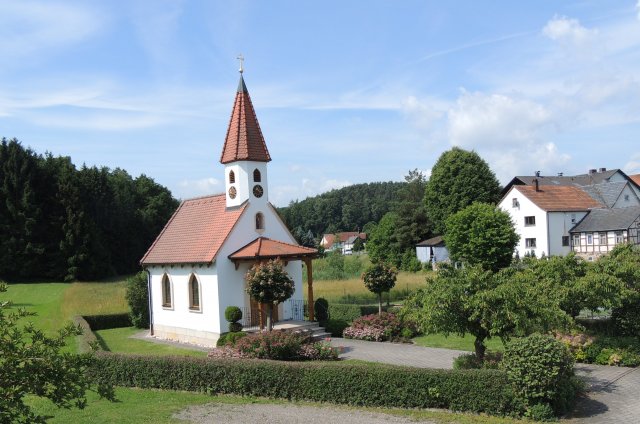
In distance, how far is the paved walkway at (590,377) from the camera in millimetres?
13453

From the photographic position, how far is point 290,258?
1006 inches

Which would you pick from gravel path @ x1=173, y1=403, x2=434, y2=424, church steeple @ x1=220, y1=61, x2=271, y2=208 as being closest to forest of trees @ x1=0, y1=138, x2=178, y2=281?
church steeple @ x1=220, y1=61, x2=271, y2=208

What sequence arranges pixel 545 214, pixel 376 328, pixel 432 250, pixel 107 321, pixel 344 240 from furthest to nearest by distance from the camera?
pixel 344 240
pixel 432 250
pixel 545 214
pixel 107 321
pixel 376 328

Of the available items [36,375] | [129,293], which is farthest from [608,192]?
[36,375]

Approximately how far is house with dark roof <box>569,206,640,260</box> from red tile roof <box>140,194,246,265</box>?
38.1 meters

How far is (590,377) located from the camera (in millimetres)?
16672

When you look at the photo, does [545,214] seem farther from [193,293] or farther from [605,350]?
[193,293]

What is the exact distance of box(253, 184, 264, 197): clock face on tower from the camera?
26.5 m

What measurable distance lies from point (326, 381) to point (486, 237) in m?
35.6

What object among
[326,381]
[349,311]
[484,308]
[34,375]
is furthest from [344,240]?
[34,375]

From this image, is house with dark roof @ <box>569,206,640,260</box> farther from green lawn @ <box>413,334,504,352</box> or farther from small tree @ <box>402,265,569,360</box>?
small tree @ <box>402,265,569,360</box>

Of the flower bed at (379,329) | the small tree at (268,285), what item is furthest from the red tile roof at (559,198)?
the small tree at (268,285)

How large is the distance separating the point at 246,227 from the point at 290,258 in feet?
8.25

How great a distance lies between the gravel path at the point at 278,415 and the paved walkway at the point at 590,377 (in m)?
4.20
